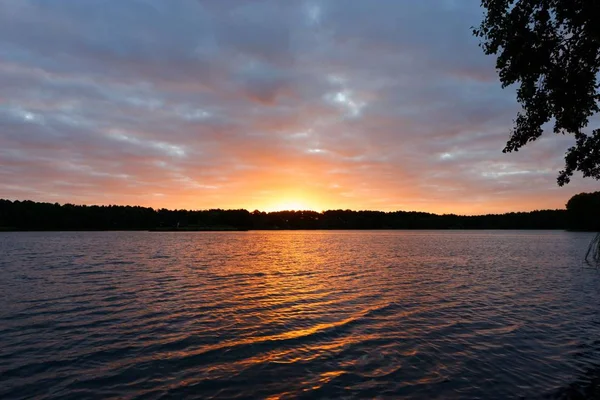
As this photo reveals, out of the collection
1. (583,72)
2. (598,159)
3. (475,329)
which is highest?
(583,72)

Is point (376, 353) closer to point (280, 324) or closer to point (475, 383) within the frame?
point (475, 383)

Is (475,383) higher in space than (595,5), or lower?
lower

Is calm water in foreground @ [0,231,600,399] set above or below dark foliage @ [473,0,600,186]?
below

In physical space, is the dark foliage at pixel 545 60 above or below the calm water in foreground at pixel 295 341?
above

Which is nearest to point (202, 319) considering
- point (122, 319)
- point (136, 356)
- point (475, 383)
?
point (122, 319)

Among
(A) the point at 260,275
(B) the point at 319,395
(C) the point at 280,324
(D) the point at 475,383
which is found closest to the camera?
(B) the point at 319,395

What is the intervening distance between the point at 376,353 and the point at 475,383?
4.22 m

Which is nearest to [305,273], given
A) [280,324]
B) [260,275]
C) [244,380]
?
[260,275]

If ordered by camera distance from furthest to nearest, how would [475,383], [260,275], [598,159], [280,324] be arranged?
[260,275]
[280,324]
[598,159]
[475,383]

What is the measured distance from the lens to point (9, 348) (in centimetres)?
1612

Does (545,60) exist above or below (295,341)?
above

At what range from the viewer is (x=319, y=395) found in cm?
1190

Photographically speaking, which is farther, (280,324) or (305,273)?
(305,273)

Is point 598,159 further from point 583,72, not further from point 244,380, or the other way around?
point 244,380
